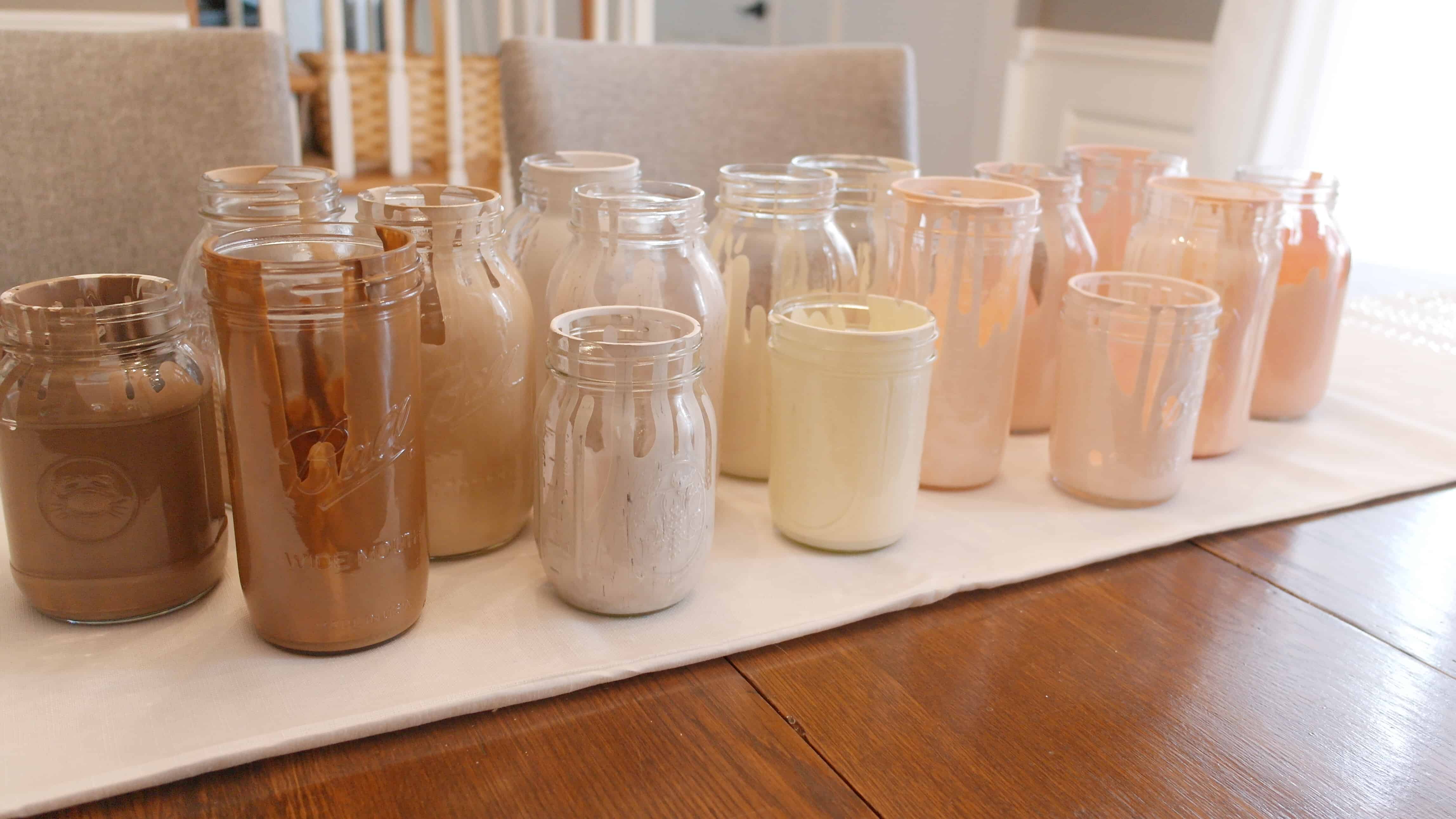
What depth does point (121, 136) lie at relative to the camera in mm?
984

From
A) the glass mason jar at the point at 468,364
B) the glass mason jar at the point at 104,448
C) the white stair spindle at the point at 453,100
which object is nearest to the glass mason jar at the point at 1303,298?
the glass mason jar at the point at 468,364

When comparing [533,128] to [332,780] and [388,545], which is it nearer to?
[388,545]

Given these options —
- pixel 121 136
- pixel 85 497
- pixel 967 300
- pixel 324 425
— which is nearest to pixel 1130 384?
pixel 967 300

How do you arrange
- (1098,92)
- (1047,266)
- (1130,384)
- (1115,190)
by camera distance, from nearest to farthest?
(1130,384), (1047,266), (1115,190), (1098,92)

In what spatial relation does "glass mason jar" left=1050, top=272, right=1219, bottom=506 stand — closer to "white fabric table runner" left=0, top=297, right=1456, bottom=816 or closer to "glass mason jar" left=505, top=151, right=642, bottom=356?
"white fabric table runner" left=0, top=297, right=1456, bottom=816

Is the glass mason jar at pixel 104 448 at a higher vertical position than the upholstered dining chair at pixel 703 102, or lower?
lower

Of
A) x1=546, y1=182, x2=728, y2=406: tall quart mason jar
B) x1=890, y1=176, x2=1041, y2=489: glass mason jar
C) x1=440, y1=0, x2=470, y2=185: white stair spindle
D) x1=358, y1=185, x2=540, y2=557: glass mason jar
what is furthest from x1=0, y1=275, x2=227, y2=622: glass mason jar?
x1=440, y1=0, x2=470, y2=185: white stair spindle

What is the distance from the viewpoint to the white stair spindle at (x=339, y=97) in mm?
2033

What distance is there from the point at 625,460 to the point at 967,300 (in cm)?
31

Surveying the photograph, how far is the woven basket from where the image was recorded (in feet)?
7.18

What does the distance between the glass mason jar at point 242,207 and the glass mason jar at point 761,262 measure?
250 mm

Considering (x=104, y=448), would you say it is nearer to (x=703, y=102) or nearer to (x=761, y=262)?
(x=761, y=262)

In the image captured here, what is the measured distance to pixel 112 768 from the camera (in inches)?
17.4

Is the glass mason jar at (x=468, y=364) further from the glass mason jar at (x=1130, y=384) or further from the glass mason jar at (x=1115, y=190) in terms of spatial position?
the glass mason jar at (x=1115, y=190)
